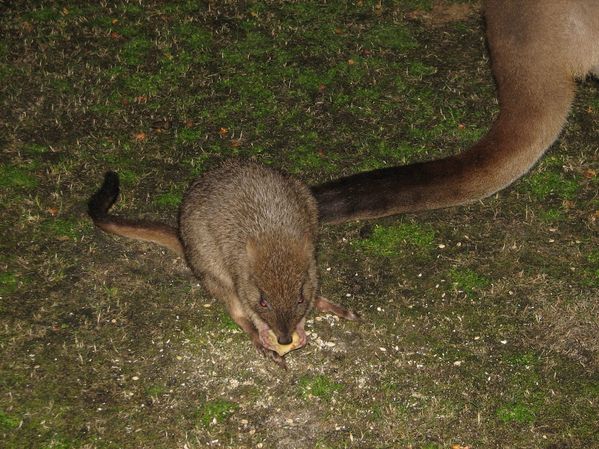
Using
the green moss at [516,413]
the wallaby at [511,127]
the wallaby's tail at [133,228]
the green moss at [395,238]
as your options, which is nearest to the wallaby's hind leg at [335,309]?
the wallaby at [511,127]

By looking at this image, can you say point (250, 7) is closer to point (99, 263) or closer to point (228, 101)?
point (228, 101)

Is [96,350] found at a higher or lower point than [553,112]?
lower

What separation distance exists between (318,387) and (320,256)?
1.18m

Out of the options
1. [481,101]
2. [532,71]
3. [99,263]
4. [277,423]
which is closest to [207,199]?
Result: [99,263]

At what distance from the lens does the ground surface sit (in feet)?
16.0

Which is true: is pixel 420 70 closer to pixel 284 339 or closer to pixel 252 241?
pixel 252 241

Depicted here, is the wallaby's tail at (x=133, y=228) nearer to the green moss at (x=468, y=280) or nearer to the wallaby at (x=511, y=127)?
the wallaby at (x=511, y=127)

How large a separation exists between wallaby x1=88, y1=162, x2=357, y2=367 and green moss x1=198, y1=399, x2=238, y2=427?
16.4 inches

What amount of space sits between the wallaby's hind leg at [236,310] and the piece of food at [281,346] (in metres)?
0.10

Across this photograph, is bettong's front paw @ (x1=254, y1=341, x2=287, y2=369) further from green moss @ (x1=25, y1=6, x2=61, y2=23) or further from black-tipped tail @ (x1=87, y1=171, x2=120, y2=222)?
green moss @ (x1=25, y1=6, x2=61, y2=23)

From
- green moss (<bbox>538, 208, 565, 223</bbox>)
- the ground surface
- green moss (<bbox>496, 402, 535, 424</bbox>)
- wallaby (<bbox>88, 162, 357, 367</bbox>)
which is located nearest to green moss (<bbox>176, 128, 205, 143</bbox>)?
the ground surface

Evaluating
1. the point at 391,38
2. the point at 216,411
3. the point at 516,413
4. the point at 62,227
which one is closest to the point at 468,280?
the point at 516,413

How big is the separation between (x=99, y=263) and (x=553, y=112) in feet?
11.1

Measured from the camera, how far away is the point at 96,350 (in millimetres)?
5191
